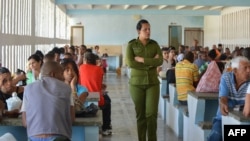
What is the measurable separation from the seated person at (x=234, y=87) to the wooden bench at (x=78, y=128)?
1241 millimetres

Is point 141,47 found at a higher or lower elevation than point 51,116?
higher

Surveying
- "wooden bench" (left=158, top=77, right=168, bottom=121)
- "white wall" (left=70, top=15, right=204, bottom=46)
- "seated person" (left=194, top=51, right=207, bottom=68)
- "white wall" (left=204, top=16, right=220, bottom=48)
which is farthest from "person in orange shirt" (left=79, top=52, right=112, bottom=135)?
"white wall" (left=70, top=15, right=204, bottom=46)

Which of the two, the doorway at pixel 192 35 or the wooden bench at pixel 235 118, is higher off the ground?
the doorway at pixel 192 35

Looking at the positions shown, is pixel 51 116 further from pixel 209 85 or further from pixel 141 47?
pixel 209 85

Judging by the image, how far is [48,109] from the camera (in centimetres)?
404

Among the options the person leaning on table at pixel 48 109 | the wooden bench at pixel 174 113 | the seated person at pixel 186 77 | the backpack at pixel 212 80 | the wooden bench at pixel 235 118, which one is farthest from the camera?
the wooden bench at pixel 174 113

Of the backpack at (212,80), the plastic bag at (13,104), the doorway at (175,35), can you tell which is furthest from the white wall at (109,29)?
the plastic bag at (13,104)

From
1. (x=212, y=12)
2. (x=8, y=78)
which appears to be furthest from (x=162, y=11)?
(x=8, y=78)

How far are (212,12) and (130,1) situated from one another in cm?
793

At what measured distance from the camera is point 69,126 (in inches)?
165

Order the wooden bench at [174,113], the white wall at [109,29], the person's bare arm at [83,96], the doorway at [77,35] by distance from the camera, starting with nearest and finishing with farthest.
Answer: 1. the person's bare arm at [83,96]
2. the wooden bench at [174,113]
3. the white wall at [109,29]
4. the doorway at [77,35]

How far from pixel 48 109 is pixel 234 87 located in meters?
2.01

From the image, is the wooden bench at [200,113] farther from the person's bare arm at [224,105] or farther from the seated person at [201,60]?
the seated person at [201,60]

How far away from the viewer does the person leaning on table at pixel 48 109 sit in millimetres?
4035
